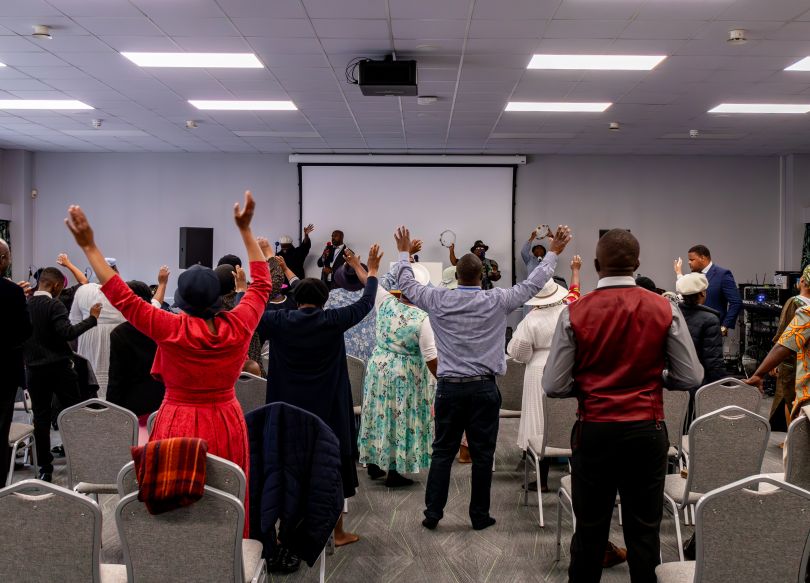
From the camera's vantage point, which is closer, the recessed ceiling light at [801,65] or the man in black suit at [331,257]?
the recessed ceiling light at [801,65]

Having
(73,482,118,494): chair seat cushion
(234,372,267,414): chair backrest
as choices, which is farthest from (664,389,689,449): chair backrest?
(73,482,118,494): chair seat cushion

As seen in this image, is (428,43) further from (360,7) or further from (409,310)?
(409,310)

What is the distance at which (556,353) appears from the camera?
265cm

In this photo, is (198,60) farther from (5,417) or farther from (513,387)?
(513,387)

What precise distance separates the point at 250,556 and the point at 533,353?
8.25 ft

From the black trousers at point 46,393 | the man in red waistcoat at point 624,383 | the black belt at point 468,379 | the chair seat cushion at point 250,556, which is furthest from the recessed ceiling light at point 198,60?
the chair seat cushion at point 250,556

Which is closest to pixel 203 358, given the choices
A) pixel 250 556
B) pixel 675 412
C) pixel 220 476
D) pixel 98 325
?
pixel 220 476

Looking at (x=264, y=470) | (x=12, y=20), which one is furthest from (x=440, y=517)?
(x=12, y=20)

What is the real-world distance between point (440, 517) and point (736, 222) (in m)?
9.80

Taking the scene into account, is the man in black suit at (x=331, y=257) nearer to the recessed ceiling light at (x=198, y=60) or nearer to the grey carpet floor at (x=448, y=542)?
the recessed ceiling light at (x=198, y=60)

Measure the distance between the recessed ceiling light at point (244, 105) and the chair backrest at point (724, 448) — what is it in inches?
243

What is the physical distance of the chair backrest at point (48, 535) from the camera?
2008 mm

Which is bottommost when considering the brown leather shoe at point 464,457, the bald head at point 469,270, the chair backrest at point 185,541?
the brown leather shoe at point 464,457

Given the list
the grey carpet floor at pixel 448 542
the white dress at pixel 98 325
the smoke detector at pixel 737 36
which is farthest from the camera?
the white dress at pixel 98 325
